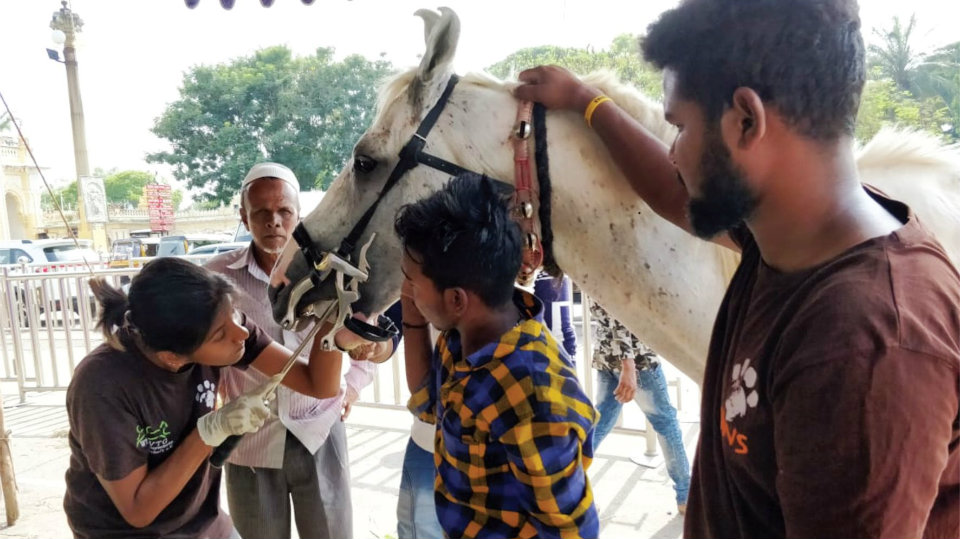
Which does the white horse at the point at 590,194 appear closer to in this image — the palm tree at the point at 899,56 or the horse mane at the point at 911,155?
the horse mane at the point at 911,155

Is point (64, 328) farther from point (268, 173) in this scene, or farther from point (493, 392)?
point (493, 392)

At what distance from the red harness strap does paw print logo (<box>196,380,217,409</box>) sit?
1199mm

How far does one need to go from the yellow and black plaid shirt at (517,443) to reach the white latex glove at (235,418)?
647mm

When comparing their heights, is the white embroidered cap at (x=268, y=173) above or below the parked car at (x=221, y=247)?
above

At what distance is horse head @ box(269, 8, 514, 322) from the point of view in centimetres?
167

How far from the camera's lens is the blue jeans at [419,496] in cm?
215

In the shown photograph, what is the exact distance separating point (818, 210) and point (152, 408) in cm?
184

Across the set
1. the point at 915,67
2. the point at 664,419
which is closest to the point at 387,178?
the point at 664,419

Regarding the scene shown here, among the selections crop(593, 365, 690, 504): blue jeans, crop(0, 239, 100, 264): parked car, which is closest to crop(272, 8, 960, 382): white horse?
crop(593, 365, 690, 504): blue jeans

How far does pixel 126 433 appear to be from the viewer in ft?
5.57

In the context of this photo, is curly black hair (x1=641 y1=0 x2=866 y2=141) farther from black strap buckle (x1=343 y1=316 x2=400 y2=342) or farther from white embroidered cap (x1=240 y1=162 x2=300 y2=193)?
white embroidered cap (x1=240 y1=162 x2=300 y2=193)

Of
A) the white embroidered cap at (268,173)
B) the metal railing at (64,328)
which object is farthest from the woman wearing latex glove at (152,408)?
the metal railing at (64,328)

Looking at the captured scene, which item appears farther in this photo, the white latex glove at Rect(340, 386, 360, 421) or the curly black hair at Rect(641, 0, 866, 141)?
the white latex glove at Rect(340, 386, 360, 421)

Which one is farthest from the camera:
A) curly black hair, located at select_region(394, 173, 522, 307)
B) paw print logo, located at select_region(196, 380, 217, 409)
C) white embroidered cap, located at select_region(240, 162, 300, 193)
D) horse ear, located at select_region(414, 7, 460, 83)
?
white embroidered cap, located at select_region(240, 162, 300, 193)
